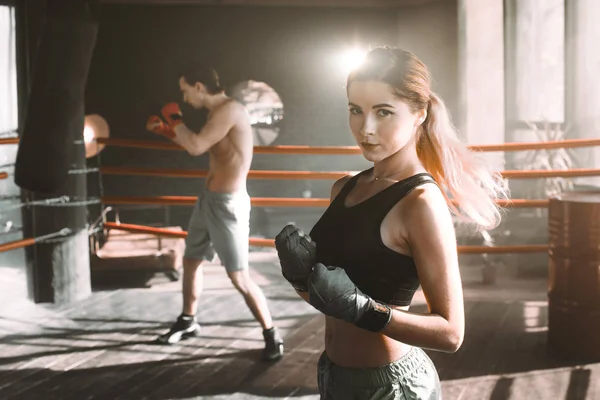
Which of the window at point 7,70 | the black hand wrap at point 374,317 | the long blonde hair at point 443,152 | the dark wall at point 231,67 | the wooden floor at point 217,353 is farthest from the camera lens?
the dark wall at point 231,67

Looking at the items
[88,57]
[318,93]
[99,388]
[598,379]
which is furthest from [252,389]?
[318,93]

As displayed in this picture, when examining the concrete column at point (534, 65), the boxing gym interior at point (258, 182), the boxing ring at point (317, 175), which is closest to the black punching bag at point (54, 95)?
the boxing gym interior at point (258, 182)

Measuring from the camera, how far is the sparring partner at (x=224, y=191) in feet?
10.7

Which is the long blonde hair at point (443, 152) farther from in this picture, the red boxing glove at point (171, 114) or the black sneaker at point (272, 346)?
the red boxing glove at point (171, 114)

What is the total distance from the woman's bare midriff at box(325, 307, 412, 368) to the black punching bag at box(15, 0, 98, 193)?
2745mm

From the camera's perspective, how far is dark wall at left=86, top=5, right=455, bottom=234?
27.5ft

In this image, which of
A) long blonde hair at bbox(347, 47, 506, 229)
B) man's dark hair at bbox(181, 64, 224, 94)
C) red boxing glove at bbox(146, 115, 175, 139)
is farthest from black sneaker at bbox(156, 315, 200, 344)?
long blonde hair at bbox(347, 47, 506, 229)

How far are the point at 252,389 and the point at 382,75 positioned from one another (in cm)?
197

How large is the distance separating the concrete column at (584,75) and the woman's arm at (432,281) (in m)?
5.45

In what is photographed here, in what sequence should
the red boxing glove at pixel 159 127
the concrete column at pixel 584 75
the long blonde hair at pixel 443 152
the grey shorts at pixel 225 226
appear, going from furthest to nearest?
1. the concrete column at pixel 584 75
2. the red boxing glove at pixel 159 127
3. the grey shorts at pixel 225 226
4. the long blonde hair at pixel 443 152

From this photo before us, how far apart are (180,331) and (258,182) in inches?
211

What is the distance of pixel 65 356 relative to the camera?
3338mm

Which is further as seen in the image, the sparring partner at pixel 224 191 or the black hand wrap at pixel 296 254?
the sparring partner at pixel 224 191

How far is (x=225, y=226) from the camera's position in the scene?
3328 mm
